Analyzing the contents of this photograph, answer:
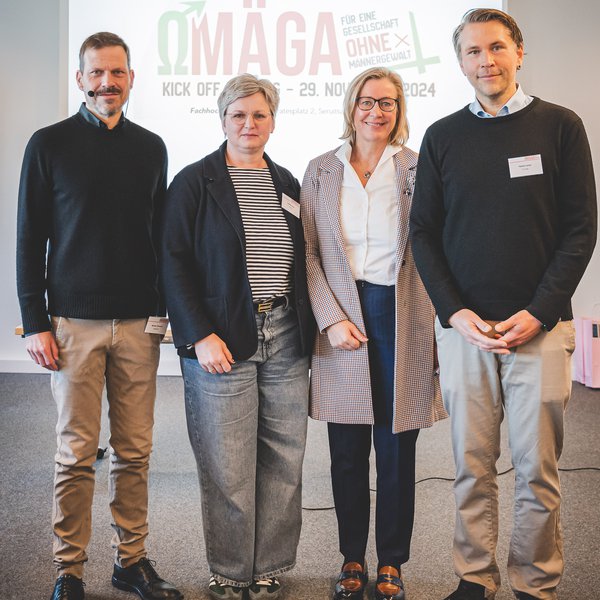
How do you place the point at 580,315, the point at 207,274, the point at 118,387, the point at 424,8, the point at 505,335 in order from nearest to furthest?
the point at 505,335 → the point at 207,274 → the point at 118,387 → the point at 424,8 → the point at 580,315

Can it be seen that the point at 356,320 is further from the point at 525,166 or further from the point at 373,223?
the point at 525,166

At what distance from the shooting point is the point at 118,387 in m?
1.91

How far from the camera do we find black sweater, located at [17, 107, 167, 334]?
179 centimetres

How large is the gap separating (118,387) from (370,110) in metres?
1.13

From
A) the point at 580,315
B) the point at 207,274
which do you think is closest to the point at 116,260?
the point at 207,274

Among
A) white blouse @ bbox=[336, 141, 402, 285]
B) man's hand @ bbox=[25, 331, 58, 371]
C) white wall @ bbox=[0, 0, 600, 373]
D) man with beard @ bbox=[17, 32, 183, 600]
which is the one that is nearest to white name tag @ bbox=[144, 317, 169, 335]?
man with beard @ bbox=[17, 32, 183, 600]

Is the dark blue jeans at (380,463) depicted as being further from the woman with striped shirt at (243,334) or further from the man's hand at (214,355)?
the man's hand at (214,355)

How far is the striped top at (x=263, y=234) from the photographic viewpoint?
1.78 meters

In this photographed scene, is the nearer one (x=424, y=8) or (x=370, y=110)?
(x=370, y=110)

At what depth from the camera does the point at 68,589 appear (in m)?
1.81

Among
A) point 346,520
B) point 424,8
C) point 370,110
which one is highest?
point 424,8

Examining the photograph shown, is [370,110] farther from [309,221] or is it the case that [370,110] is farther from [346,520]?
[346,520]

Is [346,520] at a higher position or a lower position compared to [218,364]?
lower

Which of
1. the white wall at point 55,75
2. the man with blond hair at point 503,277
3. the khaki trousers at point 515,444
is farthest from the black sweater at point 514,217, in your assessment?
the white wall at point 55,75
